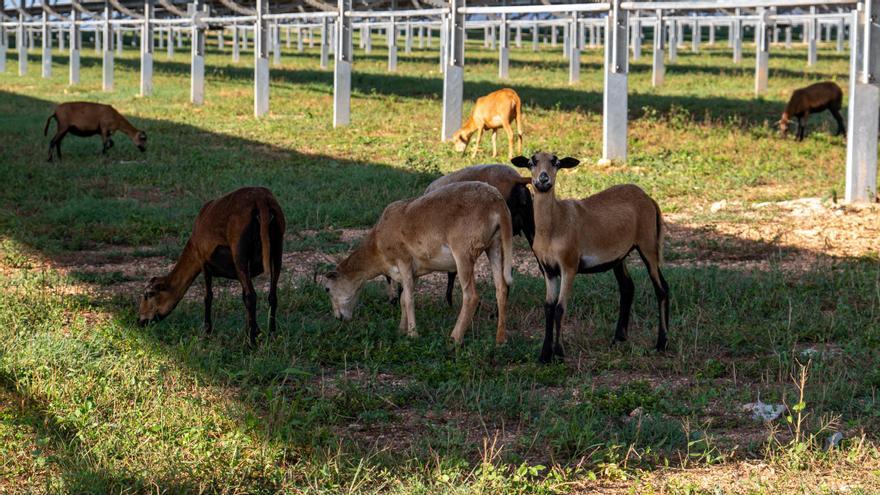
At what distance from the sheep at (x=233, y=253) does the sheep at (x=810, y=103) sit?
57.5 feet

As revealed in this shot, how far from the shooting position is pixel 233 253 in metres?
9.62

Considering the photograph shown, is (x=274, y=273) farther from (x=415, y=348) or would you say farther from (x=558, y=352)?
(x=558, y=352)

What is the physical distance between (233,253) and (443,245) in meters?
1.64

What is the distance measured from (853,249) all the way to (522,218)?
4.82 metres

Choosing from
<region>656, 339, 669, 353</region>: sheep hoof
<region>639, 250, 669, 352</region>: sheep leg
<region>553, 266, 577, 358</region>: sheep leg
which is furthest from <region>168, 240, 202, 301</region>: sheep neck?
<region>656, 339, 669, 353</region>: sheep hoof

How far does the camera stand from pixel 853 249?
13.9 metres

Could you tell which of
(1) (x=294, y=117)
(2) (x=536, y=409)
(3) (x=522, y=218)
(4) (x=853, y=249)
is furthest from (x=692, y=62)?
(2) (x=536, y=409)

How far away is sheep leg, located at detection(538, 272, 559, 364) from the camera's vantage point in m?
8.91

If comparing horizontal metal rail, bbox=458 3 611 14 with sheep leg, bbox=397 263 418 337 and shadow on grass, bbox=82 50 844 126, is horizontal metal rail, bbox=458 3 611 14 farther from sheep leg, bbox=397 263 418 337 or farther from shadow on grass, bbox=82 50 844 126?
sheep leg, bbox=397 263 418 337

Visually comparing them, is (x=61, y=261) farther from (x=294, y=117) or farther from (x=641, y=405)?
(x=294, y=117)

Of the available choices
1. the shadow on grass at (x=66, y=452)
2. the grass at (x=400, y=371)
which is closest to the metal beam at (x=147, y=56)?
the grass at (x=400, y=371)

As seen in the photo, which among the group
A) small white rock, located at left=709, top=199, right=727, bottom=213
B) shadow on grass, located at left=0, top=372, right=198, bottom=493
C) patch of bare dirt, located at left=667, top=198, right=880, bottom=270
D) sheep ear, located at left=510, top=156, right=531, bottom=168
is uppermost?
sheep ear, located at left=510, top=156, right=531, bottom=168

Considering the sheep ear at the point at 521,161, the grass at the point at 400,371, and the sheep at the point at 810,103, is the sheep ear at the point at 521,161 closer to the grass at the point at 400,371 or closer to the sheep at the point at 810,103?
the grass at the point at 400,371

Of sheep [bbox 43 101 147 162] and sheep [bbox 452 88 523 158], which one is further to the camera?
sheep [bbox 43 101 147 162]
